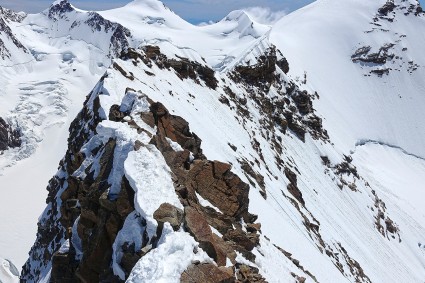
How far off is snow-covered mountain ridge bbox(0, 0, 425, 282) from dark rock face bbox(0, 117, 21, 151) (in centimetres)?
159

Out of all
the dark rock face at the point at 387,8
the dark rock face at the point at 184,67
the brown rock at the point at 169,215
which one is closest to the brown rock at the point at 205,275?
the brown rock at the point at 169,215

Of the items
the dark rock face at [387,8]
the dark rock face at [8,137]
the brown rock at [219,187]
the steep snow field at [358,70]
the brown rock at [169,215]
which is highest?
the dark rock face at [387,8]

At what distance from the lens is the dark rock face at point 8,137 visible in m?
114

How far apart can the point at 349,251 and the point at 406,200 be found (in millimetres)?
33643

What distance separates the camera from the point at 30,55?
18562cm

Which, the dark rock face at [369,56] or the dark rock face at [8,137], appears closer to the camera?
the dark rock face at [369,56]

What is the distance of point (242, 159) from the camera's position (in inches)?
1490

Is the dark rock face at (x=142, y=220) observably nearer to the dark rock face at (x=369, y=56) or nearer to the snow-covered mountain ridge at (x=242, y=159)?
the snow-covered mountain ridge at (x=242, y=159)

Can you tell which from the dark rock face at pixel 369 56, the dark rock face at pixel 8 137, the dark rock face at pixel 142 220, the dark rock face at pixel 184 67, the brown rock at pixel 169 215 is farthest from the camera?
the dark rock face at pixel 8 137

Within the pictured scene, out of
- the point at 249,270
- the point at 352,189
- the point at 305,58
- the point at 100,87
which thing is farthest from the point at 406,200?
the point at 249,270

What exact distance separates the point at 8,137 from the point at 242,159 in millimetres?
97854

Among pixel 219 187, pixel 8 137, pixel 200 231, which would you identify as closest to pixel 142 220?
pixel 200 231

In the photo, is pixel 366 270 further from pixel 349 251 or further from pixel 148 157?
pixel 148 157

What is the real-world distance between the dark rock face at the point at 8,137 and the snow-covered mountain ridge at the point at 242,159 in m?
1.59
